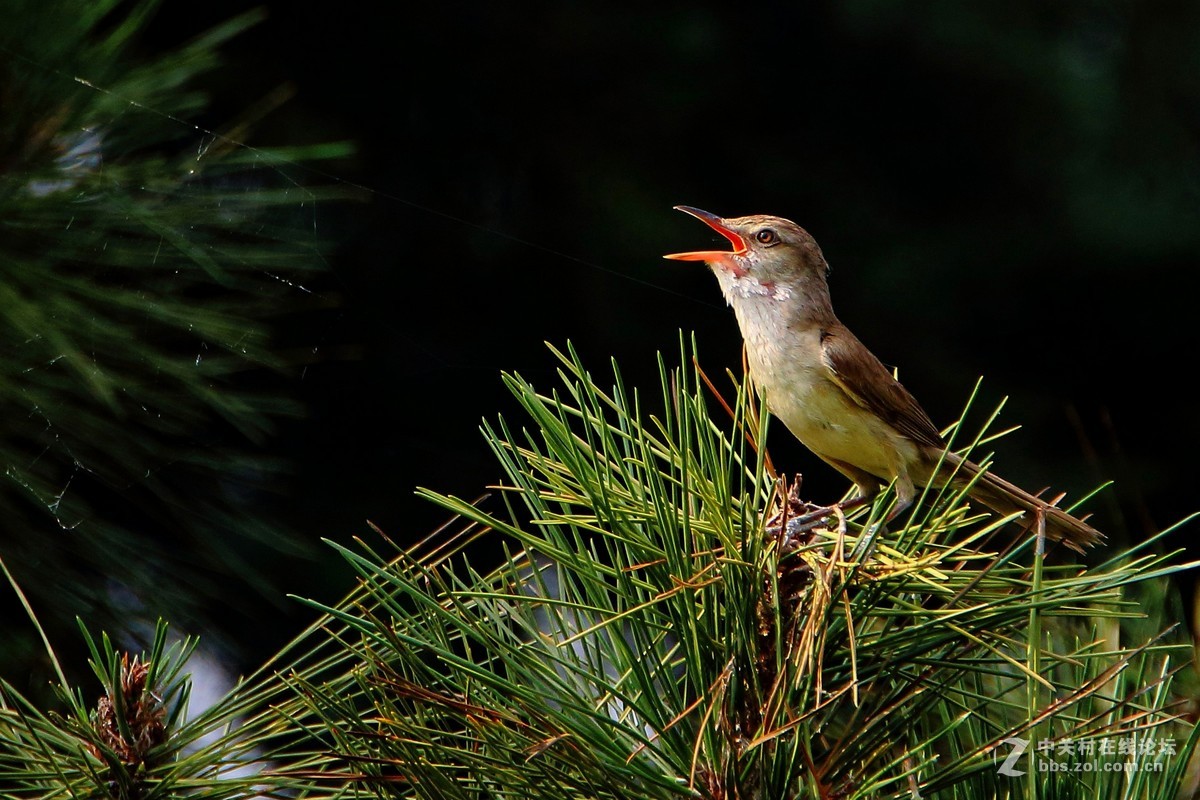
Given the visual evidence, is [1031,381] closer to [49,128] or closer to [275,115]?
[275,115]

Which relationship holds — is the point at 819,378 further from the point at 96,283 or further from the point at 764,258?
the point at 96,283

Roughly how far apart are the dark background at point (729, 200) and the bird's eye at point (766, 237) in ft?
6.61

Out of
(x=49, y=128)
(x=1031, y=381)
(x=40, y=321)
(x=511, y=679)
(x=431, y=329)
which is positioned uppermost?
(x=49, y=128)

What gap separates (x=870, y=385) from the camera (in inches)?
95.5

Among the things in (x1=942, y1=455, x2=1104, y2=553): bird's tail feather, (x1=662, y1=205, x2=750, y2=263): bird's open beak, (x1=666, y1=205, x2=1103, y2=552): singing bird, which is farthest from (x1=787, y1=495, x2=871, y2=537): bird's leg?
(x1=662, y1=205, x2=750, y2=263): bird's open beak

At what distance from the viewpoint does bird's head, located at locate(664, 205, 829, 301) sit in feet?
8.44

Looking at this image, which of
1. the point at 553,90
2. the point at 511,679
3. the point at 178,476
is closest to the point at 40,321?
the point at 178,476

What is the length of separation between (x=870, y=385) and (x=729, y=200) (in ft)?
11.4

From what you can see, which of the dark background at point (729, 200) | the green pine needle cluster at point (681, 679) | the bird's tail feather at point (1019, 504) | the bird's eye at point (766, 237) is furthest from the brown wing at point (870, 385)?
the dark background at point (729, 200)

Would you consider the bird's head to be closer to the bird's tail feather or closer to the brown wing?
the brown wing

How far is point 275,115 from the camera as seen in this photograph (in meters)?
Answer: 5.04

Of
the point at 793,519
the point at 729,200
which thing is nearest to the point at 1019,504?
the point at 793,519

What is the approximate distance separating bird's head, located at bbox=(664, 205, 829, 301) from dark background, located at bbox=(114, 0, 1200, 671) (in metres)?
1.99

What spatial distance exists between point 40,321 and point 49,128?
0.35 meters
